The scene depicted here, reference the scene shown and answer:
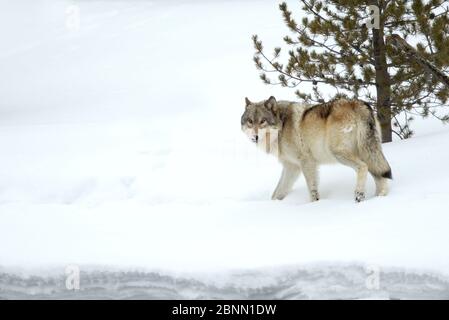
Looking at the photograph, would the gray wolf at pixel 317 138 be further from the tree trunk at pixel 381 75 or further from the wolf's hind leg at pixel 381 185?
the tree trunk at pixel 381 75

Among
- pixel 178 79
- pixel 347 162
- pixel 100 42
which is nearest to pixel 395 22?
pixel 347 162

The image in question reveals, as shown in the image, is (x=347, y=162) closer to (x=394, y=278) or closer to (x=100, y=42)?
(x=394, y=278)

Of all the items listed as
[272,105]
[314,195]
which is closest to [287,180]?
[314,195]

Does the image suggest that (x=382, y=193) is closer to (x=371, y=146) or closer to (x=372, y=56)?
(x=371, y=146)

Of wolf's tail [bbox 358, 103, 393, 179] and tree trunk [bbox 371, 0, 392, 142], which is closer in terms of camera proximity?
wolf's tail [bbox 358, 103, 393, 179]

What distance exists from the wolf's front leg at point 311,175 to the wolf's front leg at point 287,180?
1.17ft

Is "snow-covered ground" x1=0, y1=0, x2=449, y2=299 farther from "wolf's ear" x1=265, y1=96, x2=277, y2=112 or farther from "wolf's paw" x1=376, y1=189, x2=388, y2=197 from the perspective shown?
"wolf's ear" x1=265, y1=96, x2=277, y2=112

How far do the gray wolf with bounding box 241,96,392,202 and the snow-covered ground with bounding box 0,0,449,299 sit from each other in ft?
0.89

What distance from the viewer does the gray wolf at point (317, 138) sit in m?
6.03

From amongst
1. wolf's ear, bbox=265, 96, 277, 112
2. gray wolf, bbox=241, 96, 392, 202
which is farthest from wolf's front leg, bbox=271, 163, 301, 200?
wolf's ear, bbox=265, 96, 277, 112

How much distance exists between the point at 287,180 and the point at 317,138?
2.43 ft

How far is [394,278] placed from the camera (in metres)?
4.67

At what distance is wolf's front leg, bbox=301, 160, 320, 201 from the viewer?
249 inches

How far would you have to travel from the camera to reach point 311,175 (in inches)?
249
